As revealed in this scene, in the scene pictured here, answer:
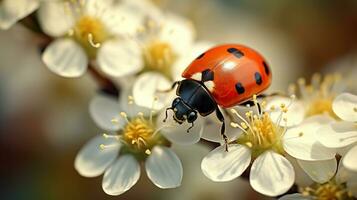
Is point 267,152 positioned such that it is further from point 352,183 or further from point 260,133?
point 352,183

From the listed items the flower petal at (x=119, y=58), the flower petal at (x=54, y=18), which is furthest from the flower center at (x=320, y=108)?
the flower petal at (x=54, y=18)

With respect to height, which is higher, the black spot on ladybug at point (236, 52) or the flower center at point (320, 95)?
the black spot on ladybug at point (236, 52)

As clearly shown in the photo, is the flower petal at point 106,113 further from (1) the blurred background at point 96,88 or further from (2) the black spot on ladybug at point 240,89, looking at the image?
(1) the blurred background at point 96,88

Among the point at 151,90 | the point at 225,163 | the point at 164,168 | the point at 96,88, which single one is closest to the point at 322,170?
the point at 225,163

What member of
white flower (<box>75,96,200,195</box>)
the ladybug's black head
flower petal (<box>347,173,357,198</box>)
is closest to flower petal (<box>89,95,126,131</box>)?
white flower (<box>75,96,200,195</box>)

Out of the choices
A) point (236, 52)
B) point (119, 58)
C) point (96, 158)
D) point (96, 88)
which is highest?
point (236, 52)

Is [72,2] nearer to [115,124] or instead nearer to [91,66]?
[91,66]

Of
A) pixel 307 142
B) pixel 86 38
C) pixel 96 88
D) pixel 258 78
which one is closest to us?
pixel 307 142
